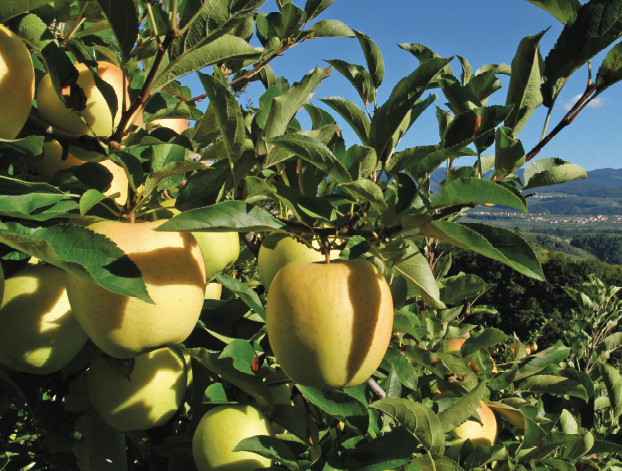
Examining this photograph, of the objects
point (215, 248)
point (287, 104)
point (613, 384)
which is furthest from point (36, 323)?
point (613, 384)

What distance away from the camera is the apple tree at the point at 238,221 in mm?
609

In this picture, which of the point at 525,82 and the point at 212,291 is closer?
the point at 525,82

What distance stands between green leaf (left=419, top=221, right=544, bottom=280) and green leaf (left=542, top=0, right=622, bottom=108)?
27 centimetres

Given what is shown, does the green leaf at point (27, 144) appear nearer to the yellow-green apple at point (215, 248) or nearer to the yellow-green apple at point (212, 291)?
the yellow-green apple at point (215, 248)

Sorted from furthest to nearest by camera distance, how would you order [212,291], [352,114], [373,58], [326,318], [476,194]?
[212,291] → [373,58] → [352,114] → [326,318] → [476,194]

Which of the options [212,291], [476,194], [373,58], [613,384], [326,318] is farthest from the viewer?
[613,384]

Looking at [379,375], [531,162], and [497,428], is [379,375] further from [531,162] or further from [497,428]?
[531,162]

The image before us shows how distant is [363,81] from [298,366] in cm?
55

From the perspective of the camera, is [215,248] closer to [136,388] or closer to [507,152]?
[136,388]

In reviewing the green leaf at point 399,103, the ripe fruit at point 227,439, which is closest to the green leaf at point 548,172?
the green leaf at point 399,103

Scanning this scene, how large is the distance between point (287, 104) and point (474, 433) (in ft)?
Answer: 3.60

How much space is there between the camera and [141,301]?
2.21 feet

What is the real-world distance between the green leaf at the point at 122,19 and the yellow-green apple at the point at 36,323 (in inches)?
16.9

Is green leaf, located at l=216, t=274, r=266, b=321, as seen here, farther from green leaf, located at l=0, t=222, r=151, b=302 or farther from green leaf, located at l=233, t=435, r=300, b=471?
green leaf, located at l=0, t=222, r=151, b=302
